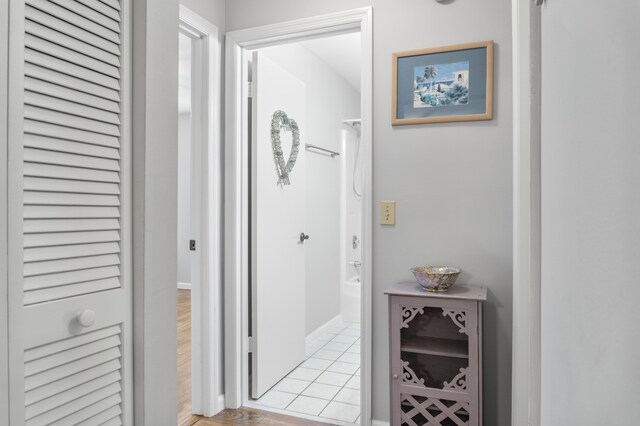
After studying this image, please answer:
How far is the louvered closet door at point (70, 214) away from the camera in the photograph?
0.95 meters

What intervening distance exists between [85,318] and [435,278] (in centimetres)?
142

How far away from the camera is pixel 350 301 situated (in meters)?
4.50

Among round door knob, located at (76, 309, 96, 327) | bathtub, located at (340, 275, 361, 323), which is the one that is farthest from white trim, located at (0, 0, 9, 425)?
bathtub, located at (340, 275, 361, 323)

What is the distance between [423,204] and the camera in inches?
87.8

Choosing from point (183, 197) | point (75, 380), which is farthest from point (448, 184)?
point (183, 197)

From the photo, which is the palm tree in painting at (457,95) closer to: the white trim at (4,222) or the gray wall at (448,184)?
the gray wall at (448,184)

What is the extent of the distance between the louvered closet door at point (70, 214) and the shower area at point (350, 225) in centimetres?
334

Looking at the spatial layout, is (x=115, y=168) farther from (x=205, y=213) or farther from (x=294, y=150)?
(x=294, y=150)

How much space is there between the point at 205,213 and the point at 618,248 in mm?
2284

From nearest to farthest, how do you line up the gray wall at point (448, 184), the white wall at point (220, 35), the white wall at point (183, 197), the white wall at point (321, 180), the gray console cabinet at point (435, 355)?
the gray console cabinet at point (435, 355) → the gray wall at point (448, 184) → the white wall at point (220, 35) → the white wall at point (321, 180) → the white wall at point (183, 197)

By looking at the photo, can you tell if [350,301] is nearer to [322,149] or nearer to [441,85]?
[322,149]

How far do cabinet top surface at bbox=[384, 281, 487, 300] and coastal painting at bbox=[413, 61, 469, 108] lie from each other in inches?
34.8

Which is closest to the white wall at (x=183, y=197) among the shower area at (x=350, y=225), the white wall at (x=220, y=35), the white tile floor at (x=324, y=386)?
the shower area at (x=350, y=225)

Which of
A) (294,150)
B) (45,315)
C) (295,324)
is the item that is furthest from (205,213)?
(45,315)
